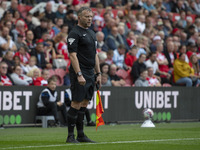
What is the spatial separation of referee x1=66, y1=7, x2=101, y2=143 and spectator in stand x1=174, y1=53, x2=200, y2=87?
32.3 feet

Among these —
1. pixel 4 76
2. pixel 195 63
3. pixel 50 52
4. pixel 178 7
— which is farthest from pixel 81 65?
pixel 178 7

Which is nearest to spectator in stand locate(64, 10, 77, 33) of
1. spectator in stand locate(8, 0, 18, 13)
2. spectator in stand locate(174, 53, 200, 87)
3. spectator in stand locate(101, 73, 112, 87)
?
spectator in stand locate(8, 0, 18, 13)

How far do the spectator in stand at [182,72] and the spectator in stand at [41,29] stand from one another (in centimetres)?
488

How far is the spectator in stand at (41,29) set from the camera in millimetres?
17672

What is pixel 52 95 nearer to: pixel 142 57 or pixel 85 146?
pixel 142 57

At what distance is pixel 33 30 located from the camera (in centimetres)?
1792

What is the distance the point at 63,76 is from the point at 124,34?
5.36m

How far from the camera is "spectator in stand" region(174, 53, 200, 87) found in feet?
60.0

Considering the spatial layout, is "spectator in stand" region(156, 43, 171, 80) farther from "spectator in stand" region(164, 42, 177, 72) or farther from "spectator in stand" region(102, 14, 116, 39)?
"spectator in stand" region(102, 14, 116, 39)

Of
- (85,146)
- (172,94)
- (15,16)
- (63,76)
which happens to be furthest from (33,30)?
(85,146)

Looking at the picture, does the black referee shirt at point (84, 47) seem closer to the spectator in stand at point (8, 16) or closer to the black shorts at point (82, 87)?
the black shorts at point (82, 87)

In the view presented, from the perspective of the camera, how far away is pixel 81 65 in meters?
8.72

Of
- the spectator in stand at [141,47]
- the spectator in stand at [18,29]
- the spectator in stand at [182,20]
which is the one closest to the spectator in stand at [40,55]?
the spectator in stand at [18,29]

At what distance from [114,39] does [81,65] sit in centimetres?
1084
